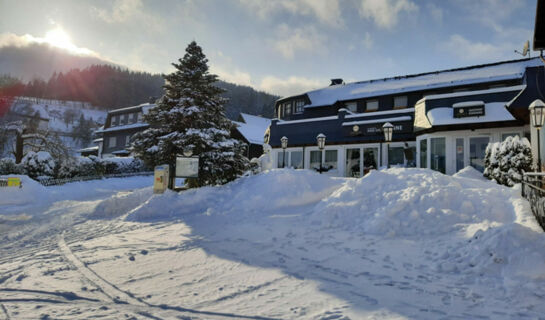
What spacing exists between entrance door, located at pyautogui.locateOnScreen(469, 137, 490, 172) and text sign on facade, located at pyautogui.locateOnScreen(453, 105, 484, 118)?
120 centimetres

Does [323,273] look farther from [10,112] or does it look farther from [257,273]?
[10,112]

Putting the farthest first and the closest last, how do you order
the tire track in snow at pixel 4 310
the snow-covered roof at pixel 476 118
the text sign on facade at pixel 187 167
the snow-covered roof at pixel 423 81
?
the snow-covered roof at pixel 423 81, the snow-covered roof at pixel 476 118, the text sign on facade at pixel 187 167, the tire track in snow at pixel 4 310

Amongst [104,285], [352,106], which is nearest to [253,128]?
[352,106]

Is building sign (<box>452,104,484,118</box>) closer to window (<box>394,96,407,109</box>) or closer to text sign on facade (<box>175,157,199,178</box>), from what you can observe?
window (<box>394,96,407,109</box>)

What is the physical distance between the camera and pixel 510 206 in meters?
7.65

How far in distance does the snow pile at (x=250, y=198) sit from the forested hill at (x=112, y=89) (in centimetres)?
7309

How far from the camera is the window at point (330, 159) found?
2127cm

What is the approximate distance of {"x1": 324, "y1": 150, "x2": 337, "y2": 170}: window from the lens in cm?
2127

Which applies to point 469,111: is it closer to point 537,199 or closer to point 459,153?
point 459,153

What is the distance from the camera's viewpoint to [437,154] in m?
16.0

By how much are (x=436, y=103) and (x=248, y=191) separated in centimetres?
1163

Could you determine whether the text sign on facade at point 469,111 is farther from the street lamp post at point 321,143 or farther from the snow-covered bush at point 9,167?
the snow-covered bush at point 9,167

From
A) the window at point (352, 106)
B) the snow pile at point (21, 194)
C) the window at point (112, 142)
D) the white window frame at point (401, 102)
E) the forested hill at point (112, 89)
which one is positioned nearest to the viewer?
the snow pile at point (21, 194)

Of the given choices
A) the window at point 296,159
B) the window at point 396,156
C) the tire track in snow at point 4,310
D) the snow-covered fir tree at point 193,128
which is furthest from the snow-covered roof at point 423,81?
the tire track in snow at point 4,310
